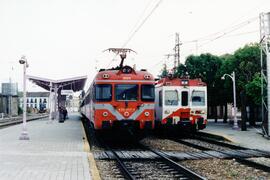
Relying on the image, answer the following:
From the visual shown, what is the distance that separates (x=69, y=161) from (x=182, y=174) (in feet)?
10.5

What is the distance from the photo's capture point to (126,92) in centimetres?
1791

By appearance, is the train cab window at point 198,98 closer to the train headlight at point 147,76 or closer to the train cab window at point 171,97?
the train cab window at point 171,97

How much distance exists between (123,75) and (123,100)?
1.07 metres

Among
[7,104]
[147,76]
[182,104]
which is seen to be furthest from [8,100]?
[147,76]

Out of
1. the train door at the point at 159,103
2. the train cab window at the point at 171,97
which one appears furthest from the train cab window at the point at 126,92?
the train door at the point at 159,103

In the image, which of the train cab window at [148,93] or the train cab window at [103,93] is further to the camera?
the train cab window at [148,93]

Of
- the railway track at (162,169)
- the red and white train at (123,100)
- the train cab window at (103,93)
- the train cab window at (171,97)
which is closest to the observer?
the railway track at (162,169)

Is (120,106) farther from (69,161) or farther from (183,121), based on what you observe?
(183,121)

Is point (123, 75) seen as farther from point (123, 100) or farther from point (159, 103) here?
point (159, 103)

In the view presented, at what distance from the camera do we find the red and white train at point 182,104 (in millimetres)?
24016

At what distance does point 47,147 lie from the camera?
16781 millimetres

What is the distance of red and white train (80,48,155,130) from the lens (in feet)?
57.5

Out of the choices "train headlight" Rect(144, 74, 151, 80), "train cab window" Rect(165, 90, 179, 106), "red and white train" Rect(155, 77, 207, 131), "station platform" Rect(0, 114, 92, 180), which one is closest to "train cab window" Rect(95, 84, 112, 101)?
"train headlight" Rect(144, 74, 151, 80)

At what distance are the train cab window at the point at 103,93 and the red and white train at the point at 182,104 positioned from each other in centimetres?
690
